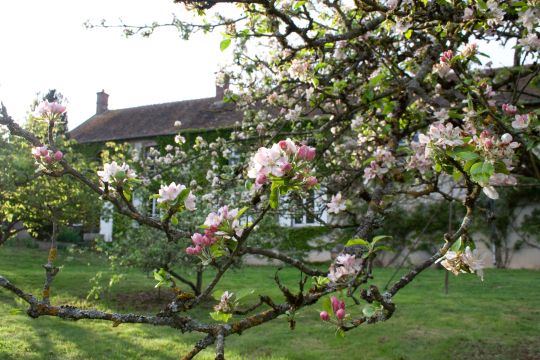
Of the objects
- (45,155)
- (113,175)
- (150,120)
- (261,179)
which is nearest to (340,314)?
(261,179)

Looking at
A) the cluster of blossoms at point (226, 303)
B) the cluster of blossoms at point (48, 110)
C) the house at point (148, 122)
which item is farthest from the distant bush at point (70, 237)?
the cluster of blossoms at point (226, 303)

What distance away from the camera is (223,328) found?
1597mm

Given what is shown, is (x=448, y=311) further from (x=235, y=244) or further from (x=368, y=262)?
(x=235, y=244)

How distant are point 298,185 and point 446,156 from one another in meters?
0.69

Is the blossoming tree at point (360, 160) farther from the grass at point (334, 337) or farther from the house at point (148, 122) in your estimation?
the house at point (148, 122)

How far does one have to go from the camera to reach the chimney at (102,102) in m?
27.9

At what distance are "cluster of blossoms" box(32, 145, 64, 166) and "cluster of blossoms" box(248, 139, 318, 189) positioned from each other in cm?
97

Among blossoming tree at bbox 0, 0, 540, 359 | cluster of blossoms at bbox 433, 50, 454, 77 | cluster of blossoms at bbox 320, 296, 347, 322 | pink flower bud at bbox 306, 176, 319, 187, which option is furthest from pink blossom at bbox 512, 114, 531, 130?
pink flower bud at bbox 306, 176, 319, 187

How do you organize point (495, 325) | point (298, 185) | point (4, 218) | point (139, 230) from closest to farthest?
point (298, 185) < point (495, 325) < point (139, 230) < point (4, 218)

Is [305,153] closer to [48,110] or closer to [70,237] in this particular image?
[48,110]

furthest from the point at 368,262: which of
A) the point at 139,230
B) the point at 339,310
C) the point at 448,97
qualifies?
the point at 139,230

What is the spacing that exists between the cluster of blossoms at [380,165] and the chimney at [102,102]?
87.3 feet

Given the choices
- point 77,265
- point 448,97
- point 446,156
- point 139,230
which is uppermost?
point 448,97

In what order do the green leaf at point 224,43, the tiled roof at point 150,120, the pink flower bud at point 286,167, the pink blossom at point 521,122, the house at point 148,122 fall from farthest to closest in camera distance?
the tiled roof at point 150,120 < the house at point 148,122 < the green leaf at point 224,43 < the pink blossom at point 521,122 < the pink flower bud at point 286,167
